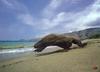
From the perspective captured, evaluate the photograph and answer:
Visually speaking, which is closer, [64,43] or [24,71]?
[24,71]

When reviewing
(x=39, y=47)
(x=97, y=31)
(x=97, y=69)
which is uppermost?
(x=97, y=31)

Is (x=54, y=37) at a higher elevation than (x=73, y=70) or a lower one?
higher

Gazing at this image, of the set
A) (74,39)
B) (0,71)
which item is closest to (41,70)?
(0,71)

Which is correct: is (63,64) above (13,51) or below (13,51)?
below

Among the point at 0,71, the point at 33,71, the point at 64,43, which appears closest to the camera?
the point at 33,71

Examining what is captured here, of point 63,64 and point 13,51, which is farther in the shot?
point 13,51

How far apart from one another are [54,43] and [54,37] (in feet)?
0.99

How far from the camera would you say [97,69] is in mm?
3551

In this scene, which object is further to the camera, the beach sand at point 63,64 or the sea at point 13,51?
the sea at point 13,51

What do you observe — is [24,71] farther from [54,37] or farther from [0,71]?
[54,37]

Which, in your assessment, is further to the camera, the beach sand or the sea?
the sea

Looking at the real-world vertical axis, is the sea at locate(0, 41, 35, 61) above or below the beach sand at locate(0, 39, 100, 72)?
above

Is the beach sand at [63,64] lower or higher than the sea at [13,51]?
lower

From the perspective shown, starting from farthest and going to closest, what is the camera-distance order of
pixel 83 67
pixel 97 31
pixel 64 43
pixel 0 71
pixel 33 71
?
pixel 97 31
pixel 64 43
pixel 0 71
pixel 33 71
pixel 83 67
